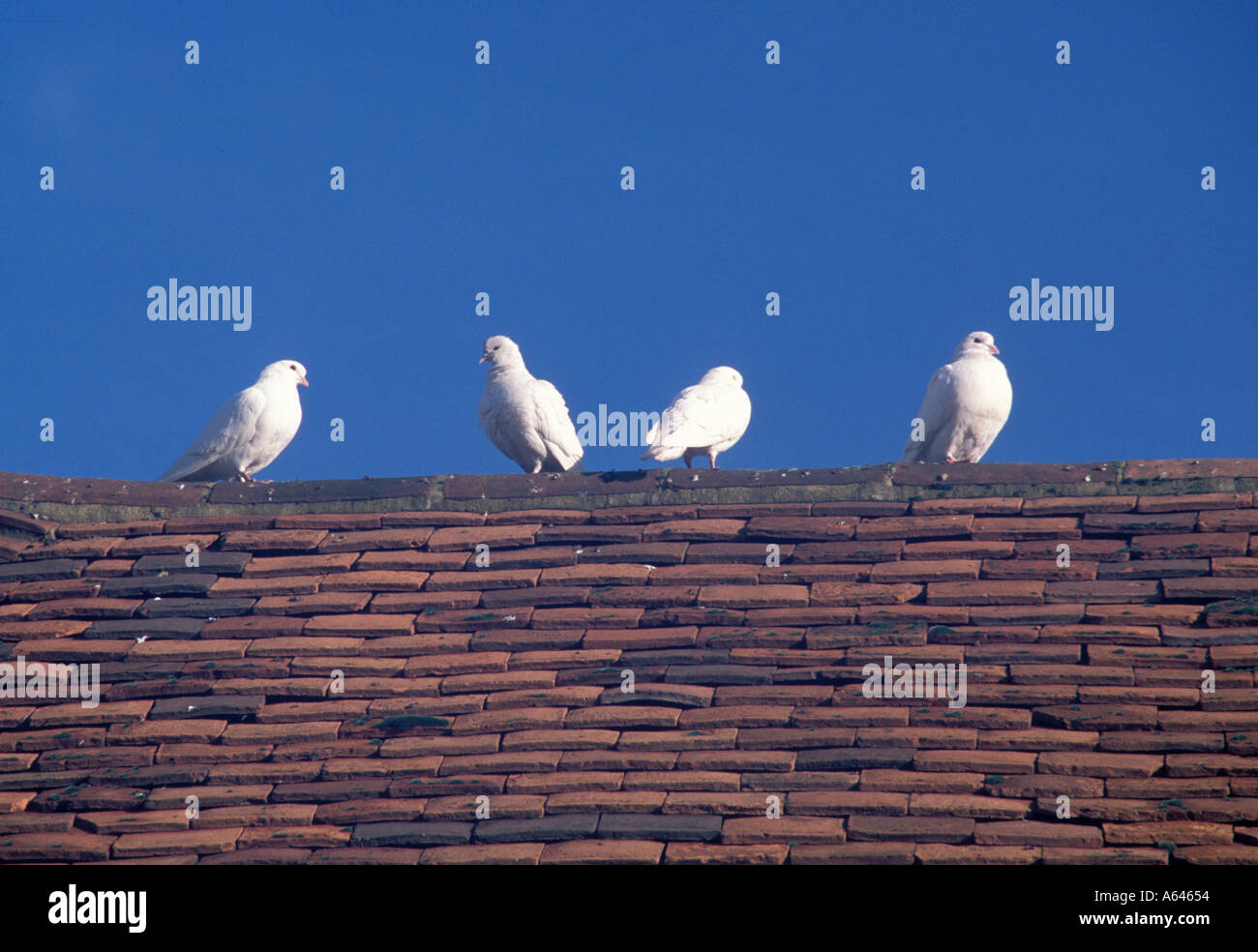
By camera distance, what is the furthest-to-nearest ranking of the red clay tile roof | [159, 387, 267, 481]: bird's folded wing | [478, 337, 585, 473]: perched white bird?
1. [159, 387, 267, 481]: bird's folded wing
2. [478, 337, 585, 473]: perched white bird
3. the red clay tile roof

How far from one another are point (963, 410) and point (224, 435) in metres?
5.09

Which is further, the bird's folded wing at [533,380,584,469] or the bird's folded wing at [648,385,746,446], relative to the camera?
the bird's folded wing at [533,380,584,469]

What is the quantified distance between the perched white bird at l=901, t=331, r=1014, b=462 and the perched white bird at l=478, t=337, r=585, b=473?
231cm

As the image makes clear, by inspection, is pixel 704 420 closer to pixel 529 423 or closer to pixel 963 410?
pixel 529 423

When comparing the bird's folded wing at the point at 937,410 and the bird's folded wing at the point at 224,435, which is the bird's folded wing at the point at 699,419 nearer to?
the bird's folded wing at the point at 937,410

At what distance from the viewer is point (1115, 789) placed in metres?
5.35

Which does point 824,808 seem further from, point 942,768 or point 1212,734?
point 1212,734

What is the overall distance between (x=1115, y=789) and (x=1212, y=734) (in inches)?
21.7

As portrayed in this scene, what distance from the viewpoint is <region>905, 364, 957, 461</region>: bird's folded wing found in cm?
986

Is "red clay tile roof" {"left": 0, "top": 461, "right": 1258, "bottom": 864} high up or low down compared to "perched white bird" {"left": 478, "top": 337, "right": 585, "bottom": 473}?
down

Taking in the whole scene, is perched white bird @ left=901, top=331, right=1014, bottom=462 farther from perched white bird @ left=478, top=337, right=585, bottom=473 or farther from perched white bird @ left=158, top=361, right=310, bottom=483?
perched white bird @ left=158, top=361, right=310, bottom=483

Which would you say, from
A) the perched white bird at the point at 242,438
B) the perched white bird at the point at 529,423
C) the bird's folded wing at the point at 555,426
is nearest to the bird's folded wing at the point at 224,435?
the perched white bird at the point at 242,438

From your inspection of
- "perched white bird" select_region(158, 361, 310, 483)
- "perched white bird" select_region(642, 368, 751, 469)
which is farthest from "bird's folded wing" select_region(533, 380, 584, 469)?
"perched white bird" select_region(158, 361, 310, 483)

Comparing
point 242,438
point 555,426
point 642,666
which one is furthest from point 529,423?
point 642,666
